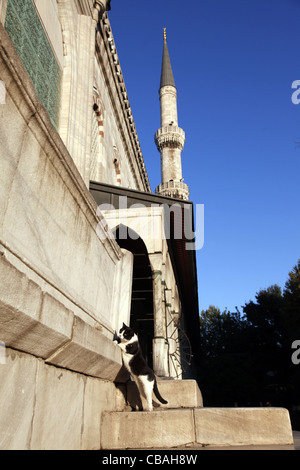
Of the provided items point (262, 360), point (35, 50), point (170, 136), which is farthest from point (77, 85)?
point (262, 360)

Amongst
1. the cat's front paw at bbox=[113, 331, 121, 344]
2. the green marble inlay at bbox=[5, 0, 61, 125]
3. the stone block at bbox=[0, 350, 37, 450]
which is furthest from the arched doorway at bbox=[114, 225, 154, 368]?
the stone block at bbox=[0, 350, 37, 450]

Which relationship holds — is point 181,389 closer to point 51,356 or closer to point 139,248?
point 51,356

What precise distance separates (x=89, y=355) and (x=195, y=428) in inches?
57.5

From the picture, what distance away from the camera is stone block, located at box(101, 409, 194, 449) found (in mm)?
3135

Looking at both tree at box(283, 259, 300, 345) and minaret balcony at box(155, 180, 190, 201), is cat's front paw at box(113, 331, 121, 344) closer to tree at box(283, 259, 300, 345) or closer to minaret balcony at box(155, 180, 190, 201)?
minaret balcony at box(155, 180, 190, 201)

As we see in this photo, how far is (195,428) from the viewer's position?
3.27 m

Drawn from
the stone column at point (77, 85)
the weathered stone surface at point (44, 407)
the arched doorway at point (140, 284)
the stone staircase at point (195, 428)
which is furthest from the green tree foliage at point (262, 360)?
the weathered stone surface at point (44, 407)

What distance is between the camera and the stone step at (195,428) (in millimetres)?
3168

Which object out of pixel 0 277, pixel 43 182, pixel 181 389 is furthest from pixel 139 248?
pixel 0 277

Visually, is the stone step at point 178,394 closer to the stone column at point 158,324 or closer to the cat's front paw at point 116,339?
the cat's front paw at point 116,339

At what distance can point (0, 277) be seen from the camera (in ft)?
5.03

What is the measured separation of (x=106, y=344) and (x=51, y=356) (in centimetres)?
93

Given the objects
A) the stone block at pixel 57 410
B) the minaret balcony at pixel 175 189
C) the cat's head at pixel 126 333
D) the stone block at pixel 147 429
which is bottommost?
the stone block at pixel 147 429

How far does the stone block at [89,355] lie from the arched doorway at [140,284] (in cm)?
302
